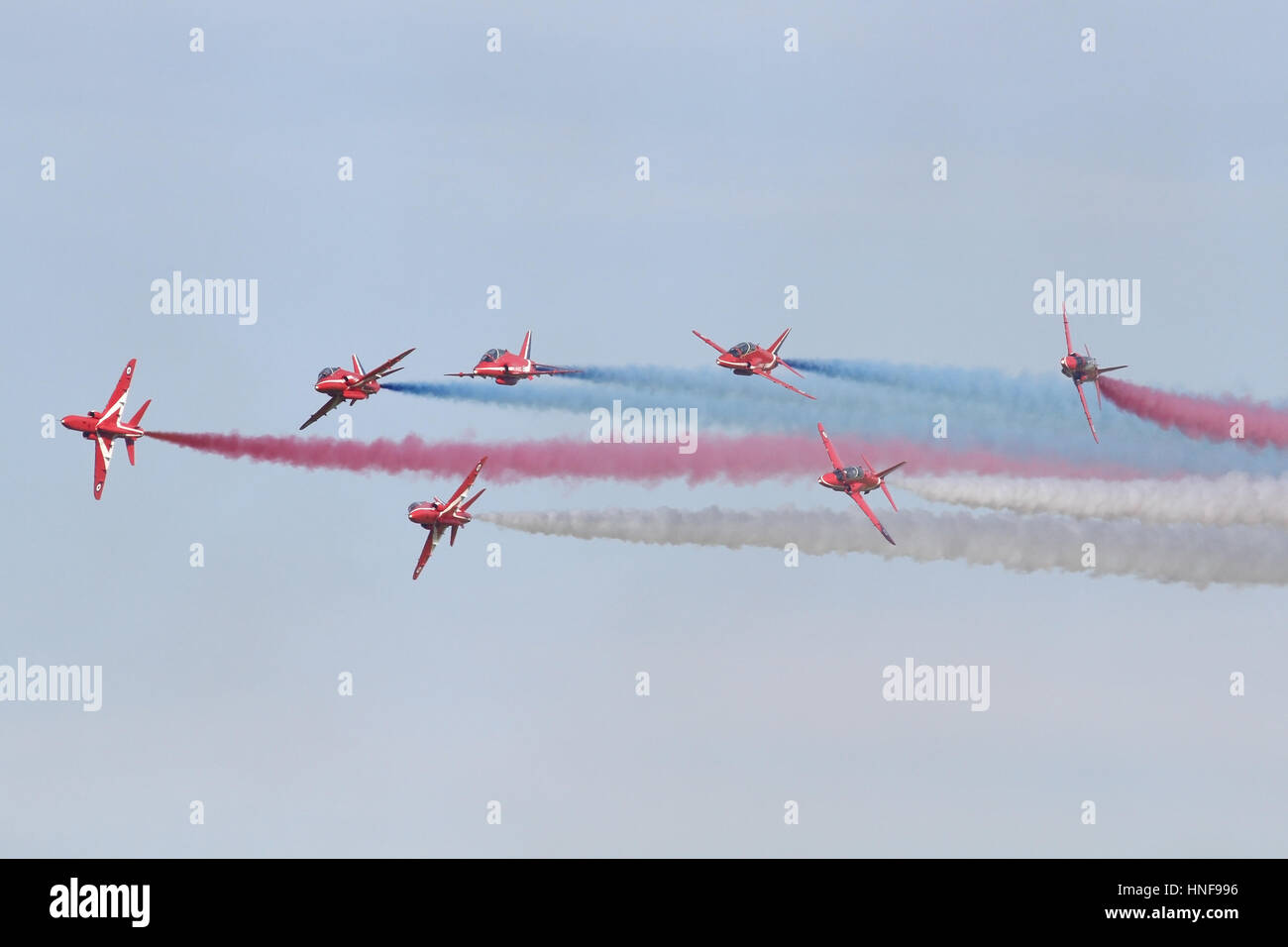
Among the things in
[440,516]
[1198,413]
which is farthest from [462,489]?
[1198,413]

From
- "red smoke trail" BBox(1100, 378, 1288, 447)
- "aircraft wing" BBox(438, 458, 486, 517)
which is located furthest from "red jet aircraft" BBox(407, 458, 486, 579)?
"red smoke trail" BBox(1100, 378, 1288, 447)

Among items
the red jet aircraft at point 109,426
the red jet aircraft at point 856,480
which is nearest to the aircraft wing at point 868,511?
the red jet aircraft at point 856,480

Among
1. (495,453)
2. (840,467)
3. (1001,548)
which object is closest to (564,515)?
(495,453)

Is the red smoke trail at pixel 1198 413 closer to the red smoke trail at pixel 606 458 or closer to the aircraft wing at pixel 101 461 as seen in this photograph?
the red smoke trail at pixel 606 458

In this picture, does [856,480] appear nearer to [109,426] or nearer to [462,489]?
[462,489]

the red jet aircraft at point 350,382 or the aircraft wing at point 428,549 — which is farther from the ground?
the red jet aircraft at point 350,382

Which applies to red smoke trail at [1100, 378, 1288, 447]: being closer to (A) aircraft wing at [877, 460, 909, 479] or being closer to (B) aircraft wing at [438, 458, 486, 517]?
(A) aircraft wing at [877, 460, 909, 479]
